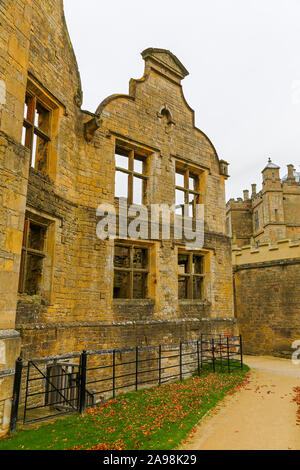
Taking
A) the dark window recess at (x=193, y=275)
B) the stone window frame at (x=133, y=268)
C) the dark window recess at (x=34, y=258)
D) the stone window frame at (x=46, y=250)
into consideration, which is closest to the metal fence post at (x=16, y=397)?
the stone window frame at (x=46, y=250)

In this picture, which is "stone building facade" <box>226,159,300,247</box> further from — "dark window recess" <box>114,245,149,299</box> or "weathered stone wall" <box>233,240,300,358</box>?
"dark window recess" <box>114,245,149,299</box>

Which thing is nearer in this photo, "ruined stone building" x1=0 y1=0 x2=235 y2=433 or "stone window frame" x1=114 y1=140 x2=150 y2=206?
"ruined stone building" x1=0 y1=0 x2=235 y2=433

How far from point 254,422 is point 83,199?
277 inches

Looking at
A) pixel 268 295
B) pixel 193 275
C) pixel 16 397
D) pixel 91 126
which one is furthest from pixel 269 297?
pixel 16 397

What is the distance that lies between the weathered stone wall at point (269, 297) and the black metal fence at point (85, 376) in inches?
168

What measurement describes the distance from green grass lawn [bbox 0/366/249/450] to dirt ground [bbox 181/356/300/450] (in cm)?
29

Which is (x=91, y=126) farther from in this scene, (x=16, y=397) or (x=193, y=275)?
(x=16, y=397)

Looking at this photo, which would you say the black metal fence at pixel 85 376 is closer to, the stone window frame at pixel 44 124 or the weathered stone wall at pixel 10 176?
the weathered stone wall at pixel 10 176

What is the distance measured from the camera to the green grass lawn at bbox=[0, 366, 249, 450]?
16.1 ft

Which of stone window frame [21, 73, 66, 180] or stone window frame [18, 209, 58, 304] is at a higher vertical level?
stone window frame [21, 73, 66, 180]

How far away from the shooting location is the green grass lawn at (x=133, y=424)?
4.92 metres

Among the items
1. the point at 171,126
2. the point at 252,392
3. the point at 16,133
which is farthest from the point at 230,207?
the point at 16,133

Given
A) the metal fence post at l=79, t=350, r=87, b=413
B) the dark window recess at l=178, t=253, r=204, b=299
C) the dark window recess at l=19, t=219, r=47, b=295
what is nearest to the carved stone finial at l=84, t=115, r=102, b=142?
the dark window recess at l=19, t=219, r=47, b=295

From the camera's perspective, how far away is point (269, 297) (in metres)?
17.0
